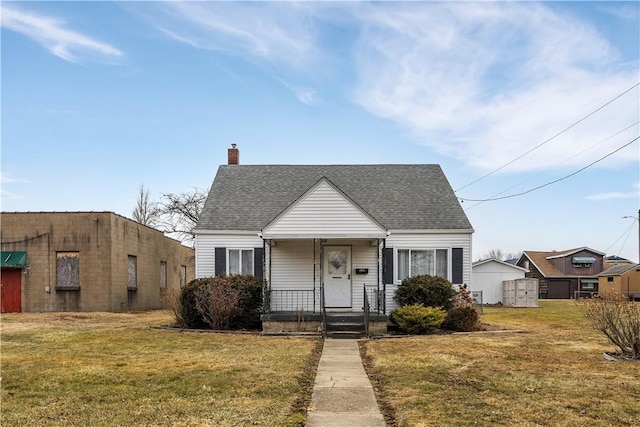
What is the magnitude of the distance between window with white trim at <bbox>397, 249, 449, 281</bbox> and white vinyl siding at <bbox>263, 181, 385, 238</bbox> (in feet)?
9.82

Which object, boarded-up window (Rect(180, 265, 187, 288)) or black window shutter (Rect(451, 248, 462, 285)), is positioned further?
boarded-up window (Rect(180, 265, 187, 288))

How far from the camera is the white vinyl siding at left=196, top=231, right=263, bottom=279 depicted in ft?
60.4

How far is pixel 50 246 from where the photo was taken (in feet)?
74.7

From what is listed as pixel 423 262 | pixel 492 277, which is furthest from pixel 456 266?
pixel 492 277

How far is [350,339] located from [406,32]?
31.8 feet

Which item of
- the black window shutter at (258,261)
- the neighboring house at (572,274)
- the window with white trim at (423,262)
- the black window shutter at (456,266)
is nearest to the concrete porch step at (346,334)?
the window with white trim at (423,262)

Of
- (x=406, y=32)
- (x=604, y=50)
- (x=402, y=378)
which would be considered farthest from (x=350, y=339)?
(x=604, y=50)

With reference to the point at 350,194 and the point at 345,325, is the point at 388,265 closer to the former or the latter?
the point at 345,325

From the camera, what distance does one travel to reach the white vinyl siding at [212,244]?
18.4m

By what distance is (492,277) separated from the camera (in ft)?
114

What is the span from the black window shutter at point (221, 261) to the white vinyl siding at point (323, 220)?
318cm

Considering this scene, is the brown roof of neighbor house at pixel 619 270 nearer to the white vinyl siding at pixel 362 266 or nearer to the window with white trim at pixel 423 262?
the window with white trim at pixel 423 262

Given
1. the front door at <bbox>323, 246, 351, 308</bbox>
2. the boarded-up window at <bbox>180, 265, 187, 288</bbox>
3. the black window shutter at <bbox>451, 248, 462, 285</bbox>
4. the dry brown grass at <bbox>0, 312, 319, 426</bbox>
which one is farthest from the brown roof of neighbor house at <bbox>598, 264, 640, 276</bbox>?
the dry brown grass at <bbox>0, 312, 319, 426</bbox>

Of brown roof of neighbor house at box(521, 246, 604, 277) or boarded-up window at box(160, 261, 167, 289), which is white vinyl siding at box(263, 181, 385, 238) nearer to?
boarded-up window at box(160, 261, 167, 289)
